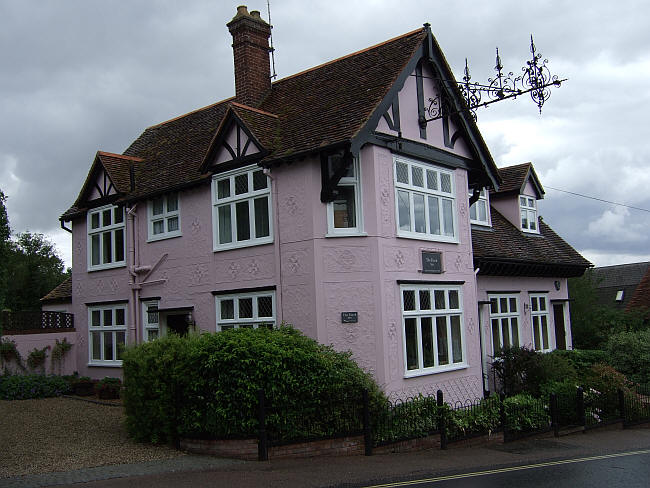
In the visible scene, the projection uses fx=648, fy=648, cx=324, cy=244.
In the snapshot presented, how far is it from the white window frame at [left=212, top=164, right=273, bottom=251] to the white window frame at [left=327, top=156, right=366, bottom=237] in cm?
158

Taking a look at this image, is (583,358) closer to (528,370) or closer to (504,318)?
(504,318)

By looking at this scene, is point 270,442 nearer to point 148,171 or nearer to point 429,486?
point 429,486

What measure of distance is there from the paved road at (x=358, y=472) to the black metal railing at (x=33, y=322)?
12.2 metres

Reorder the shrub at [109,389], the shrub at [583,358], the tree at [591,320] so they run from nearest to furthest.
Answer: the shrub at [109,389] → the shrub at [583,358] → the tree at [591,320]

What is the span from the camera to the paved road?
9.67 metres

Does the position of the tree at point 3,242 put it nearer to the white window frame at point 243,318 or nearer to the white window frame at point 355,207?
the white window frame at point 243,318

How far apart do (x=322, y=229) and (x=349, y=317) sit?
204cm

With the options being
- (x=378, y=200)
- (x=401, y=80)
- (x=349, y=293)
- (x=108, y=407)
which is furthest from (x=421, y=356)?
(x=108, y=407)

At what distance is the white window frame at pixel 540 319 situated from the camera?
863 inches

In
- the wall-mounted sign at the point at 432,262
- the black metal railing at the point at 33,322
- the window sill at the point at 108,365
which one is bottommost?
the window sill at the point at 108,365

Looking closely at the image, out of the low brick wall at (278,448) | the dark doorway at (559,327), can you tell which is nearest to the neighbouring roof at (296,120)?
the low brick wall at (278,448)

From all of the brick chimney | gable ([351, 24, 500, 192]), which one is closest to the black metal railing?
the brick chimney

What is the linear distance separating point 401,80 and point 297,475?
9343 mm

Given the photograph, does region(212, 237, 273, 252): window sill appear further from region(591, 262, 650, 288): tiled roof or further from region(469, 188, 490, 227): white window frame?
region(591, 262, 650, 288): tiled roof
